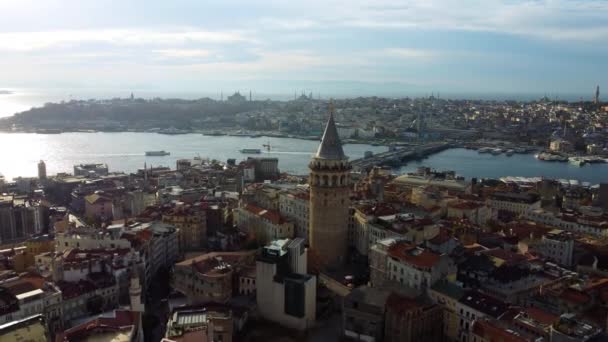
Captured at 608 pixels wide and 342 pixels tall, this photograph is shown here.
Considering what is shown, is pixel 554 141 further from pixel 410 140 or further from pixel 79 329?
pixel 79 329

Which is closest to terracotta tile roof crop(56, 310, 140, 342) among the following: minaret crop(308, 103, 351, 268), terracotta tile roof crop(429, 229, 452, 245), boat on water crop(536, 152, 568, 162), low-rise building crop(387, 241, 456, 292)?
low-rise building crop(387, 241, 456, 292)

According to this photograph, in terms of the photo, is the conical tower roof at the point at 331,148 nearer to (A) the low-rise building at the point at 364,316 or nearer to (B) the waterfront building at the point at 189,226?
(A) the low-rise building at the point at 364,316

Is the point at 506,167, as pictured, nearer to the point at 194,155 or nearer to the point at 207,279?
the point at 194,155

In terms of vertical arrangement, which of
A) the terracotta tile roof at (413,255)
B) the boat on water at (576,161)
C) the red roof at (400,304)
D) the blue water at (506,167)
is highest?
the terracotta tile roof at (413,255)

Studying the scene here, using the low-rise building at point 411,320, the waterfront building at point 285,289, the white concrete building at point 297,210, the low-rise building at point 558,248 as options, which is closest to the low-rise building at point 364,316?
the low-rise building at point 411,320

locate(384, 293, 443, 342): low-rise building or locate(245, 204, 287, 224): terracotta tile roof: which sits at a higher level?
locate(245, 204, 287, 224): terracotta tile roof

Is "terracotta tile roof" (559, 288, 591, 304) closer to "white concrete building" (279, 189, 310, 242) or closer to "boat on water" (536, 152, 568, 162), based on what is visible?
"white concrete building" (279, 189, 310, 242)
